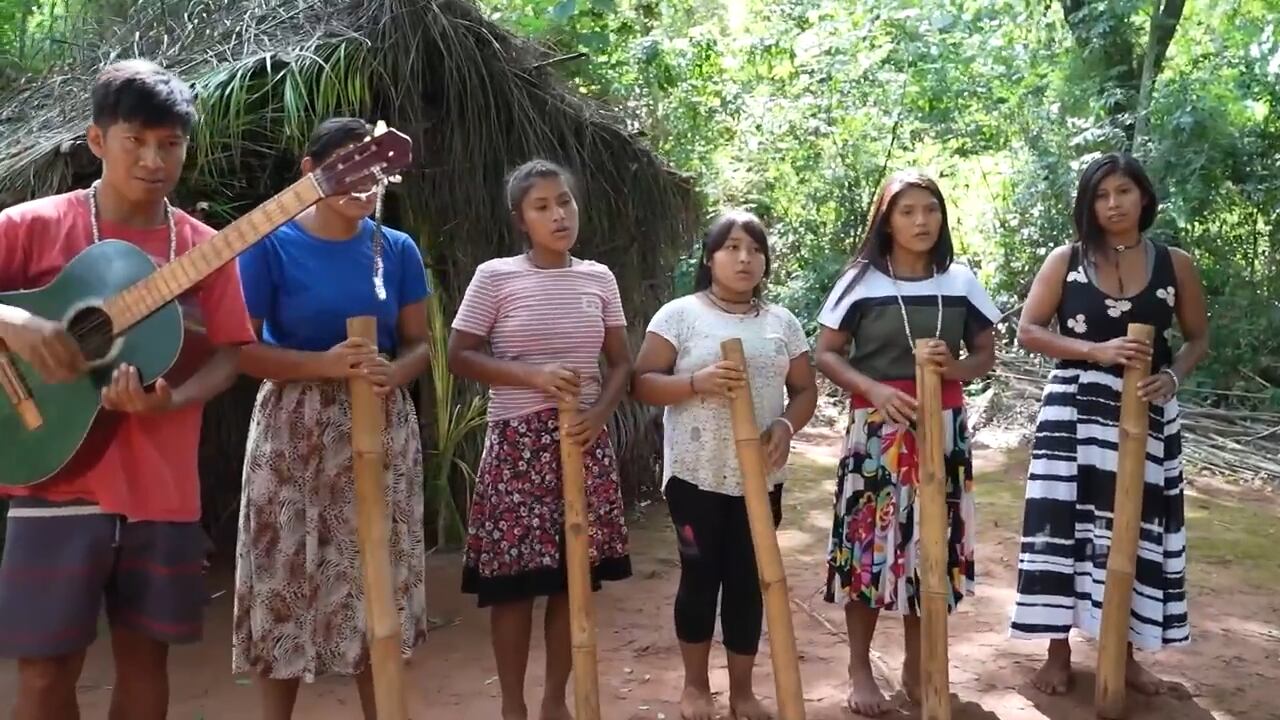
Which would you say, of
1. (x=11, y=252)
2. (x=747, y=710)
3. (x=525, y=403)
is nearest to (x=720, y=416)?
(x=525, y=403)

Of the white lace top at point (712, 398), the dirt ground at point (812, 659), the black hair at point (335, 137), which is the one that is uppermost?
the black hair at point (335, 137)

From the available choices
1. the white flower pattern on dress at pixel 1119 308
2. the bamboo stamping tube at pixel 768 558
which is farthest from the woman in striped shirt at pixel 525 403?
the white flower pattern on dress at pixel 1119 308

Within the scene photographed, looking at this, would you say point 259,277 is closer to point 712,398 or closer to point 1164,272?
point 712,398

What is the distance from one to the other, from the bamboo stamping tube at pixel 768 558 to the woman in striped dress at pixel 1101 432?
1156 millimetres

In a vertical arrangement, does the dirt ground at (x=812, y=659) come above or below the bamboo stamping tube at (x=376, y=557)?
below

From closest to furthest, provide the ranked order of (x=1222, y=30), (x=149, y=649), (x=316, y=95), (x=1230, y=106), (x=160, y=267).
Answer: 1. (x=160, y=267)
2. (x=149, y=649)
3. (x=316, y=95)
4. (x=1230, y=106)
5. (x=1222, y=30)

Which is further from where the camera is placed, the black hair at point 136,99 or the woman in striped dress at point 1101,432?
the woman in striped dress at point 1101,432

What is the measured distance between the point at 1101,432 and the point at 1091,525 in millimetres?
296

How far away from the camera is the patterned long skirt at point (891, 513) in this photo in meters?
3.14

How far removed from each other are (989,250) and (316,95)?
26.1 ft

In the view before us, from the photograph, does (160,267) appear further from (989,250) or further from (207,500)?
(989,250)

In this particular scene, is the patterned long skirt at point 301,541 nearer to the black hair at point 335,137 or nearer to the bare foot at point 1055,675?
the black hair at point 335,137

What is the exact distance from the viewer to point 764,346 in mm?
3023

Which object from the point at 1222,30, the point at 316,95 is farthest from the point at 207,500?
the point at 1222,30
